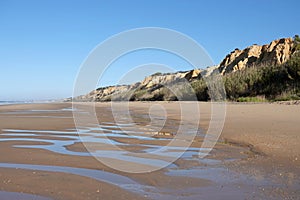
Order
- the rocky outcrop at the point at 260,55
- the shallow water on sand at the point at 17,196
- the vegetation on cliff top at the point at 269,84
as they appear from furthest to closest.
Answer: the rocky outcrop at the point at 260,55, the vegetation on cliff top at the point at 269,84, the shallow water on sand at the point at 17,196

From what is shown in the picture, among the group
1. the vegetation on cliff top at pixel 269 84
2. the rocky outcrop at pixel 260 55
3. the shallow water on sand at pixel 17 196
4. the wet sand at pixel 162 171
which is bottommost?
the shallow water on sand at pixel 17 196

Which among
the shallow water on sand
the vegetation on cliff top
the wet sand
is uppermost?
the vegetation on cliff top

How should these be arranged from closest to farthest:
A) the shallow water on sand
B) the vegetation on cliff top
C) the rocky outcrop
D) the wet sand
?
the shallow water on sand → the wet sand → the vegetation on cliff top → the rocky outcrop

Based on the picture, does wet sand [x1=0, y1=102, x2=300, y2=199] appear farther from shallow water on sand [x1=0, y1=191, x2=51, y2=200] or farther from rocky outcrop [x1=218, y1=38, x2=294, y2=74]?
rocky outcrop [x1=218, y1=38, x2=294, y2=74]

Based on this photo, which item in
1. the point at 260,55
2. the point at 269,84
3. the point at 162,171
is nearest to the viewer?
the point at 162,171

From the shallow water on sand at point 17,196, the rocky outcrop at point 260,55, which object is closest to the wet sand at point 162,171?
the shallow water on sand at point 17,196

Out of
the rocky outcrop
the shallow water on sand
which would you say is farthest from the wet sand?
the rocky outcrop

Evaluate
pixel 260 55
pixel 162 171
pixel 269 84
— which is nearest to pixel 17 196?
Result: pixel 162 171

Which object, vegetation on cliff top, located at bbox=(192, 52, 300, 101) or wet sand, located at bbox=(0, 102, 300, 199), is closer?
wet sand, located at bbox=(0, 102, 300, 199)

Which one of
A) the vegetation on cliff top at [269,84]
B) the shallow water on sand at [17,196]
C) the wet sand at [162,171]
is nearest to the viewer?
the shallow water on sand at [17,196]

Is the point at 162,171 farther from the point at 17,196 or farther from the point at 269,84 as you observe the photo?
the point at 269,84

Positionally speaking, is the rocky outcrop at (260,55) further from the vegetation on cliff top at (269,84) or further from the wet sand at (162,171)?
the wet sand at (162,171)

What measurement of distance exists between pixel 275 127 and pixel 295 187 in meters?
4.42

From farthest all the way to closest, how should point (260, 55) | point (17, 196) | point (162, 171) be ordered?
1. point (260, 55)
2. point (162, 171)
3. point (17, 196)
